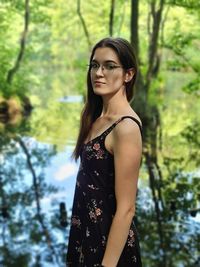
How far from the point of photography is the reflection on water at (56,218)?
672cm

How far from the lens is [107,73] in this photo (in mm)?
2211

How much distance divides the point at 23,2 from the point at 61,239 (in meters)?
20.6

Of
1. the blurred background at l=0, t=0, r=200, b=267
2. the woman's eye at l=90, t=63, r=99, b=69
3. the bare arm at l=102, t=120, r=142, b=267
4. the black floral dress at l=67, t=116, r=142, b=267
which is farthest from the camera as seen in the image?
the blurred background at l=0, t=0, r=200, b=267

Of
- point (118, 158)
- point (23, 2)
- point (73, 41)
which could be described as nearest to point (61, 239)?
point (118, 158)

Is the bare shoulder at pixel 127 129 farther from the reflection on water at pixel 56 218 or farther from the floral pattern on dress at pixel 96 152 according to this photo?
the reflection on water at pixel 56 218

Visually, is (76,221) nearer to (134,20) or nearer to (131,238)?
(131,238)

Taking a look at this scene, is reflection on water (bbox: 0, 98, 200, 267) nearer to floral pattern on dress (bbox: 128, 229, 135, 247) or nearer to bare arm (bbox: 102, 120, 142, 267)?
floral pattern on dress (bbox: 128, 229, 135, 247)

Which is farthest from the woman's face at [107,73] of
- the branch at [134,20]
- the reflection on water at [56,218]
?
the branch at [134,20]

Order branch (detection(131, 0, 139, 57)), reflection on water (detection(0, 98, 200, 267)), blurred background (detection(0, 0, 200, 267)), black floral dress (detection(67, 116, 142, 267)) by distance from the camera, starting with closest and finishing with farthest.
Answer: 1. black floral dress (detection(67, 116, 142, 267))
2. reflection on water (detection(0, 98, 200, 267))
3. blurred background (detection(0, 0, 200, 267))
4. branch (detection(131, 0, 139, 57))

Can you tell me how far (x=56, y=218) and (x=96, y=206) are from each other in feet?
20.2

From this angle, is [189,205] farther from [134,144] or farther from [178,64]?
[178,64]

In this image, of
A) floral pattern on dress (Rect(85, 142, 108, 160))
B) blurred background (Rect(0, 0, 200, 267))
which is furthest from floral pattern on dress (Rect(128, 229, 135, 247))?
blurred background (Rect(0, 0, 200, 267))

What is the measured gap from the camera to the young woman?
2066mm

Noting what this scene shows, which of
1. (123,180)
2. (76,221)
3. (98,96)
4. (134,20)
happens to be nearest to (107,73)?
(98,96)
